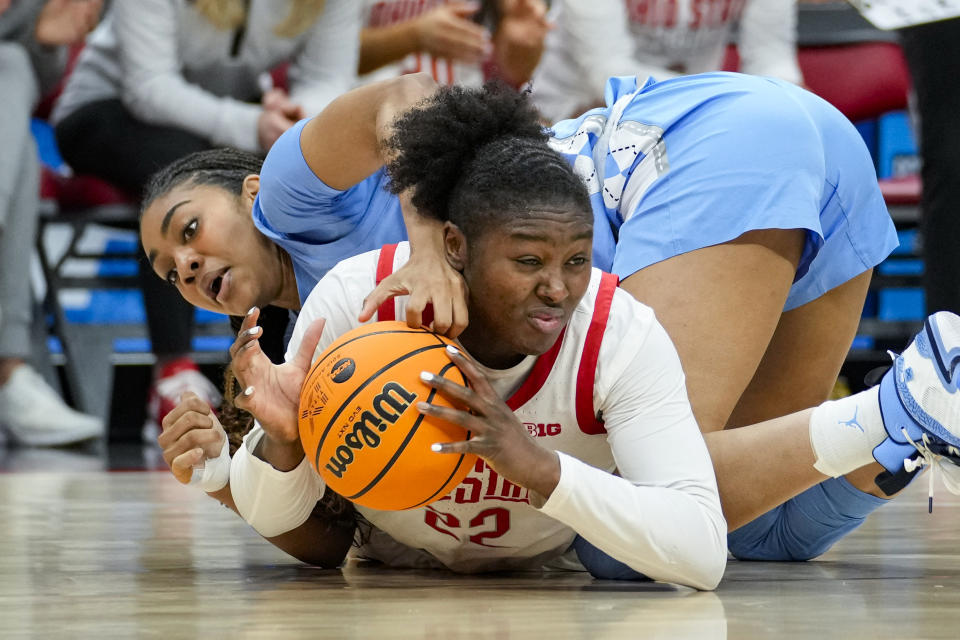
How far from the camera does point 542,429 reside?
1.98 meters

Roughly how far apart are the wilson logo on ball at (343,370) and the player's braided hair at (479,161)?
0.28m

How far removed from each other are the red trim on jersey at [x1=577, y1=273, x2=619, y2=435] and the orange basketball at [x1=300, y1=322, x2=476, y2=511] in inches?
8.1

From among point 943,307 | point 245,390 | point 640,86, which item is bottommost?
point 943,307

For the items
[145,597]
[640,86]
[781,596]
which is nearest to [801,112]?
[640,86]

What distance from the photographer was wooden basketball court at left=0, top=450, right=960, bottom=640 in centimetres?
159

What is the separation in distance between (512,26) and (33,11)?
202cm

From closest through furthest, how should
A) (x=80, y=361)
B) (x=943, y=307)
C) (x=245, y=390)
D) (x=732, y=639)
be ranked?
(x=732, y=639), (x=245, y=390), (x=943, y=307), (x=80, y=361)

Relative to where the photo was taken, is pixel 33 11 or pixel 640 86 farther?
pixel 33 11

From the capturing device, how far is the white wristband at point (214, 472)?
2.13m

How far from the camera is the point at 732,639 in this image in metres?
1.51

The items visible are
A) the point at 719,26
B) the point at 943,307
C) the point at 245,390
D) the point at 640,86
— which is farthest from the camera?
the point at 719,26

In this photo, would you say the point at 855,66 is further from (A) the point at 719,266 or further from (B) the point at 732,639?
(B) the point at 732,639

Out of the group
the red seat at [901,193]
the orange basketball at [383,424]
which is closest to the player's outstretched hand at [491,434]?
the orange basketball at [383,424]

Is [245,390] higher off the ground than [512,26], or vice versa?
[245,390]
